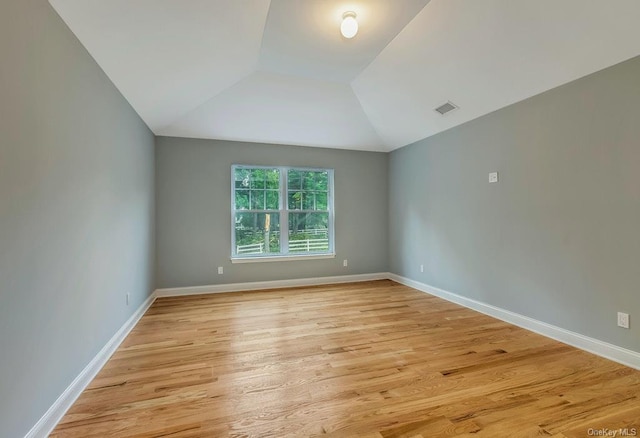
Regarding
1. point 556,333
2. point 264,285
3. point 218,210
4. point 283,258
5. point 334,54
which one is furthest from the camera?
point 283,258

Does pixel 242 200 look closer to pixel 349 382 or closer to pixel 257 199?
pixel 257 199

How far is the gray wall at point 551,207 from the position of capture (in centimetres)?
236

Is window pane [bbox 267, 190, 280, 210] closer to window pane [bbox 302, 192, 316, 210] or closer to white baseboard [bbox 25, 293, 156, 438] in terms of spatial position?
window pane [bbox 302, 192, 316, 210]

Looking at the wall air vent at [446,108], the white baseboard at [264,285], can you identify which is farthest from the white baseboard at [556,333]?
the wall air vent at [446,108]

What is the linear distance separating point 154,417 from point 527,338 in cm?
312

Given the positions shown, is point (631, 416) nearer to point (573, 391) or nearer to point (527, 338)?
point (573, 391)

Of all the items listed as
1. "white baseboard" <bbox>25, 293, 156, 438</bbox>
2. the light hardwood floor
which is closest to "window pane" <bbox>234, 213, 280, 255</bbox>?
the light hardwood floor

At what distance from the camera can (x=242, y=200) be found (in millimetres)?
4848

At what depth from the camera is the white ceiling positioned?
7.06 feet

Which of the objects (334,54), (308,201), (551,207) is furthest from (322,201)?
(551,207)

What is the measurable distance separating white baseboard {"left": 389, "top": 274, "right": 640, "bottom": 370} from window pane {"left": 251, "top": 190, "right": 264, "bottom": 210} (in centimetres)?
301

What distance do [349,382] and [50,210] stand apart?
2.10 m

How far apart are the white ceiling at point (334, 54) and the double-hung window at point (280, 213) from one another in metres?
0.90

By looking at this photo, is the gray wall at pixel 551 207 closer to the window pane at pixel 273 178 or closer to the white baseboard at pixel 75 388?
the window pane at pixel 273 178
